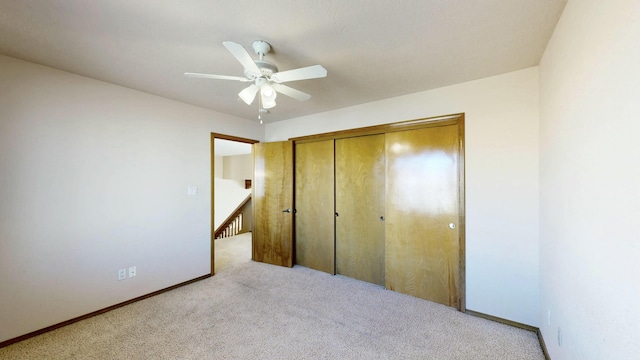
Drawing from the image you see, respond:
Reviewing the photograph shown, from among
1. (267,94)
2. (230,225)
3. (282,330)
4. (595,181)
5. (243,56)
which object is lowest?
(282,330)

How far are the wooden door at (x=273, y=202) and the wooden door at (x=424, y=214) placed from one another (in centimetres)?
163

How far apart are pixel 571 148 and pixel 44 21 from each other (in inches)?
134

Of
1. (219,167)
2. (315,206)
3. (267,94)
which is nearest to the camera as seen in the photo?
(267,94)

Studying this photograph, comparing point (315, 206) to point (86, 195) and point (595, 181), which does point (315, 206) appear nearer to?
point (86, 195)

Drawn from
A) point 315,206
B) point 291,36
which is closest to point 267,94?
point 291,36

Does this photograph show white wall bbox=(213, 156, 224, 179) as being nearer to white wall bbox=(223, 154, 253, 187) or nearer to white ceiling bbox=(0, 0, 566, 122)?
white wall bbox=(223, 154, 253, 187)

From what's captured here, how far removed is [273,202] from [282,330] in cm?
213

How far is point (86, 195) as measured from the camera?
8.05 ft

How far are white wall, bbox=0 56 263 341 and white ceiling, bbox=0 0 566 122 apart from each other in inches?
13.5

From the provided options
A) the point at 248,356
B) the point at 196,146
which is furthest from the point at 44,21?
the point at 248,356

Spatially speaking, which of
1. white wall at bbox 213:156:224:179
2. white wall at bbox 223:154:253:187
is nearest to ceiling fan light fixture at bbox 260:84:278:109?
white wall at bbox 223:154:253:187

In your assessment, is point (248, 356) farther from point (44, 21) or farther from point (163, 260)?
point (44, 21)

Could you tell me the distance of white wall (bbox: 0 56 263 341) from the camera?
6.82 feet

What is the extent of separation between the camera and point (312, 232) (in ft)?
12.5
